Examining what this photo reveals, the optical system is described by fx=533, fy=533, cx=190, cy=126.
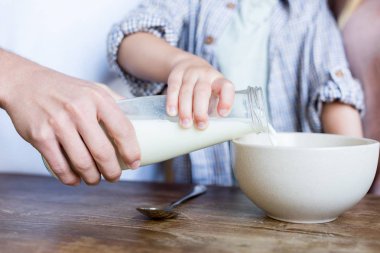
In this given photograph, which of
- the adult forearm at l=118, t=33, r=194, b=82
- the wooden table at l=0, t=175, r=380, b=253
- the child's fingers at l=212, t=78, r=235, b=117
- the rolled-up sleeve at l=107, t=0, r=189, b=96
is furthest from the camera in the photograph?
the rolled-up sleeve at l=107, t=0, r=189, b=96

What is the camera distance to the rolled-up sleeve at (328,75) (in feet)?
3.68

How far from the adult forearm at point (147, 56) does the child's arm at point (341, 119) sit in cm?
35

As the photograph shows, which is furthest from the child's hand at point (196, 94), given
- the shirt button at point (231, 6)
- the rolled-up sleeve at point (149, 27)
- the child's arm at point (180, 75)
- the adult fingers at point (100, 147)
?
the shirt button at point (231, 6)

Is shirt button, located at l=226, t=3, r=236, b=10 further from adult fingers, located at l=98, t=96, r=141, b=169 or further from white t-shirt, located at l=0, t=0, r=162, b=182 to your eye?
adult fingers, located at l=98, t=96, r=141, b=169

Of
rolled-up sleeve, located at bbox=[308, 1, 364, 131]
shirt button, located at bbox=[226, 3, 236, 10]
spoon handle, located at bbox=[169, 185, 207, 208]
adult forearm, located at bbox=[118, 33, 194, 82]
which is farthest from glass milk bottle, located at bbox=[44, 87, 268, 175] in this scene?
shirt button, located at bbox=[226, 3, 236, 10]

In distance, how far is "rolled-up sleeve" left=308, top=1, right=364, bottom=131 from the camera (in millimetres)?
1121

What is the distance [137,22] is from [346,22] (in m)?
0.49

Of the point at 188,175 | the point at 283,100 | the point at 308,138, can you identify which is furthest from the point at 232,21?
the point at 308,138

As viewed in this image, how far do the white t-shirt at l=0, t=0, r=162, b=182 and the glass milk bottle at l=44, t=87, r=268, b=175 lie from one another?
0.67 metres

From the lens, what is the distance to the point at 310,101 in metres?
1.17

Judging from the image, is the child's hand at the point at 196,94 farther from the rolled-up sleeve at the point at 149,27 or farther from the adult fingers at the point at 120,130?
the rolled-up sleeve at the point at 149,27

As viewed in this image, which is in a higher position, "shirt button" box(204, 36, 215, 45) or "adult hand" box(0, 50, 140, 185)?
"shirt button" box(204, 36, 215, 45)

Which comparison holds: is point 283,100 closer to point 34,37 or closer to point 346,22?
point 346,22

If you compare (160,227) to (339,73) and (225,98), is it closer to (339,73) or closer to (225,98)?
(225,98)
